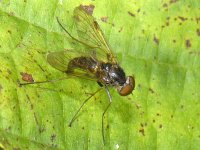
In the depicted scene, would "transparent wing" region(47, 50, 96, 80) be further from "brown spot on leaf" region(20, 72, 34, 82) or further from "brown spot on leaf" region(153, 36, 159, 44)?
"brown spot on leaf" region(153, 36, 159, 44)

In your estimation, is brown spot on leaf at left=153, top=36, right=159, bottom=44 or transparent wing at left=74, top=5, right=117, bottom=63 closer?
transparent wing at left=74, top=5, right=117, bottom=63

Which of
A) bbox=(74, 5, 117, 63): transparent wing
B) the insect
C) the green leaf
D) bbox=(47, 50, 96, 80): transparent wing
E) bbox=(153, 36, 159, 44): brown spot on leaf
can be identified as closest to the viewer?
the green leaf

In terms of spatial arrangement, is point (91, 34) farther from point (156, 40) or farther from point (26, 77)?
point (26, 77)

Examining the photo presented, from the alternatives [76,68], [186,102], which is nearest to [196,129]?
[186,102]

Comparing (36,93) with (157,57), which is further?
(157,57)

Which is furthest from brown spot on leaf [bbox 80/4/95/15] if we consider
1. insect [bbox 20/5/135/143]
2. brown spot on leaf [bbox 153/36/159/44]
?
brown spot on leaf [bbox 153/36/159/44]

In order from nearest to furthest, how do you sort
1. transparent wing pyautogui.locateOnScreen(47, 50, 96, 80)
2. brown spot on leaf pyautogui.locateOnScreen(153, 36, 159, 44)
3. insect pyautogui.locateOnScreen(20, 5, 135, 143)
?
transparent wing pyautogui.locateOnScreen(47, 50, 96, 80), insect pyautogui.locateOnScreen(20, 5, 135, 143), brown spot on leaf pyautogui.locateOnScreen(153, 36, 159, 44)

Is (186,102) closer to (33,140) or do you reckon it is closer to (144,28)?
(144,28)

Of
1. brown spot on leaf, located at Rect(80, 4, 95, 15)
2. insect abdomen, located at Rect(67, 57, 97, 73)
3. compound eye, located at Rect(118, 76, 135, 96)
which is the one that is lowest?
compound eye, located at Rect(118, 76, 135, 96)
